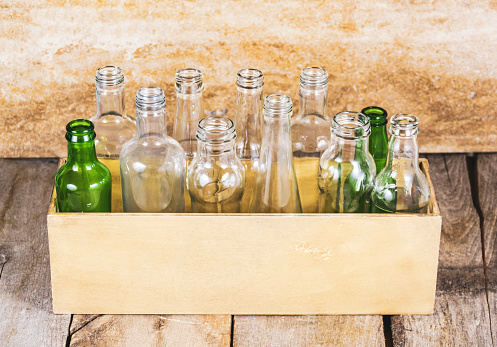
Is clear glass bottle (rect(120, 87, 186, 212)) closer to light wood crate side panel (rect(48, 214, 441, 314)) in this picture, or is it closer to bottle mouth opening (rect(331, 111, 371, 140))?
light wood crate side panel (rect(48, 214, 441, 314))

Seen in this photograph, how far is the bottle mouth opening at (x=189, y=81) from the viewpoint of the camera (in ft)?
2.89

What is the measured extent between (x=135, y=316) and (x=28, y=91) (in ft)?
1.78

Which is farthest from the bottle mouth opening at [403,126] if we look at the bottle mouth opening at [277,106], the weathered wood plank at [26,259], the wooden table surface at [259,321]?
the weathered wood plank at [26,259]

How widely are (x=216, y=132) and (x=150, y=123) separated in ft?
0.32

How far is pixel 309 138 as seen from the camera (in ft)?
3.12

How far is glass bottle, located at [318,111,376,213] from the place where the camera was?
0.81 metres

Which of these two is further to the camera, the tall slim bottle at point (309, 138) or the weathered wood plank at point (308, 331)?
the tall slim bottle at point (309, 138)

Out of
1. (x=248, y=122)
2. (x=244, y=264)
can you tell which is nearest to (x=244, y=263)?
(x=244, y=264)

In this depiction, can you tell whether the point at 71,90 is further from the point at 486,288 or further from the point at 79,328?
the point at 486,288

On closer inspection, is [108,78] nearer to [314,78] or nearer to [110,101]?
[110,101]

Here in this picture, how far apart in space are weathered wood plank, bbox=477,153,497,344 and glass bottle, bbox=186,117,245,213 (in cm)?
36

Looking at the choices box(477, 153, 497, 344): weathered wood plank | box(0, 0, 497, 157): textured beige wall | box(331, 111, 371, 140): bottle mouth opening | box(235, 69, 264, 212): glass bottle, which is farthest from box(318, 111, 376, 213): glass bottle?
box(0, 0, 497, 157): textured beige wall

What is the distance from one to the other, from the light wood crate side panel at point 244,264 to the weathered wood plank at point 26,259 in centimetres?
4

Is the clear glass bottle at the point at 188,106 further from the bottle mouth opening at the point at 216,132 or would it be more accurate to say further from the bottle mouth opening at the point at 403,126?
the bottle mouth opening at the point at 403,126
